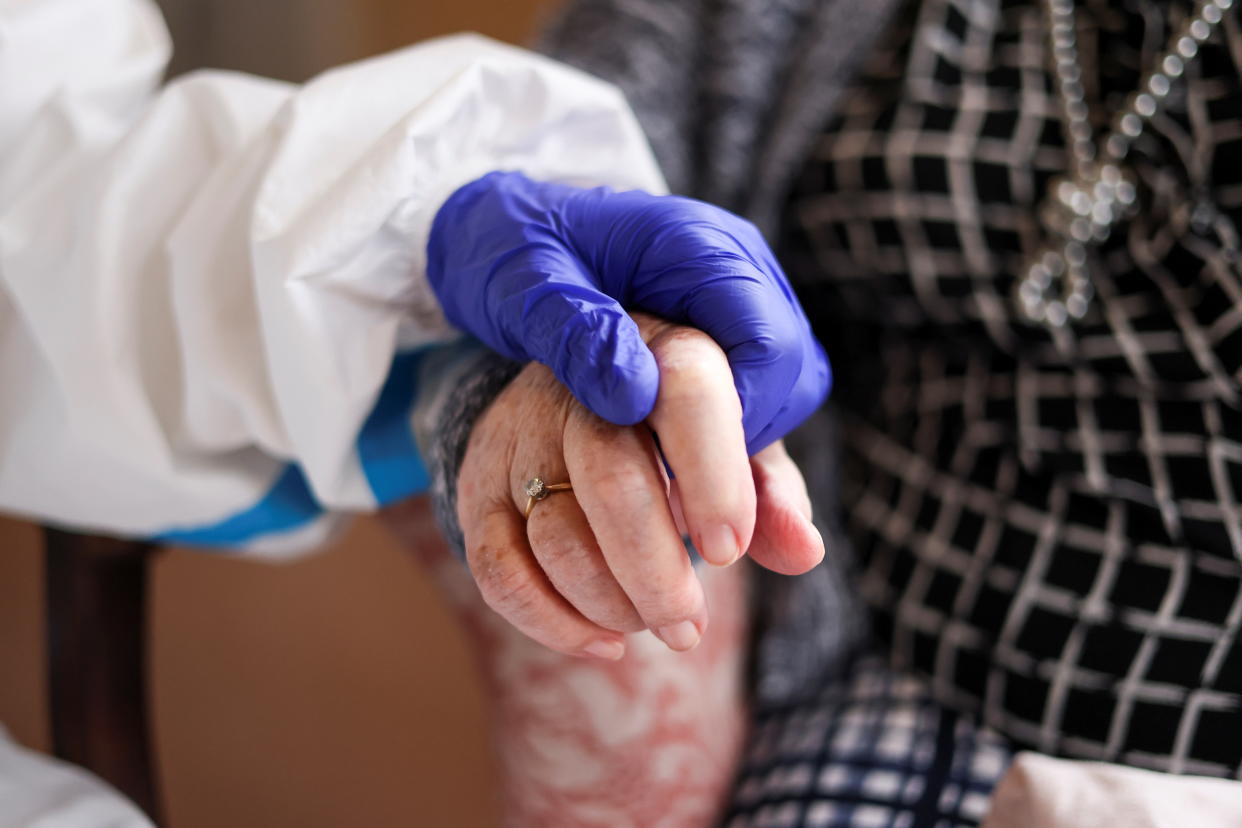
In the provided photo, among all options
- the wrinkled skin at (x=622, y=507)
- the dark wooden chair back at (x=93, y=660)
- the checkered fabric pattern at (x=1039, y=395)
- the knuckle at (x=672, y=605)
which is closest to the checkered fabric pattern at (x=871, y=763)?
the checkered fabric pattern at (x=1039, y=395)

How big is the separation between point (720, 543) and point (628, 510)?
0.03m

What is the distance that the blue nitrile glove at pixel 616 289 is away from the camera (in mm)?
289

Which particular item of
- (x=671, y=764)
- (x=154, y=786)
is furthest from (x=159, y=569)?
(x=671, y=764)

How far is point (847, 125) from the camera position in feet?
1.84

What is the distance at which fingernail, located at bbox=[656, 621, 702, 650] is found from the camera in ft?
0.95

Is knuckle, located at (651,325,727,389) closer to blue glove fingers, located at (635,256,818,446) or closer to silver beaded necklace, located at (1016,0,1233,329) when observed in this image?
blue glove fingers, located at (635,256,818,446)

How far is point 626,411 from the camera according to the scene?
277 mm

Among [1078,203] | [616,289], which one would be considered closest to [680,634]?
[616,289]

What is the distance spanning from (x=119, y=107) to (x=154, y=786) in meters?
0.38

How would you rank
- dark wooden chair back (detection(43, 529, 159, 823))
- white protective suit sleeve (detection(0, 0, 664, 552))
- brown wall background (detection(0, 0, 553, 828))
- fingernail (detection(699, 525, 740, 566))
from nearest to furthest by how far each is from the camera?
fingernail (detection(699, 525, 740, 566)) → white protective suit sleeve (detection(0, 0, 664, 552)) → dark wooden chair back (detection(43, 529, 159, 823)) → brown wall background (detection(0, 0, 553, 828))

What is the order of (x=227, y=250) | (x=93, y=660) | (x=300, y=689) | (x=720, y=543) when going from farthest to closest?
(x=300, y=689)
(x=93, y=660)
(x=227, y=250)
(x=720, y=543)

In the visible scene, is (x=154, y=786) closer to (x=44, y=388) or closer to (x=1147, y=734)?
(x=44, y=388)

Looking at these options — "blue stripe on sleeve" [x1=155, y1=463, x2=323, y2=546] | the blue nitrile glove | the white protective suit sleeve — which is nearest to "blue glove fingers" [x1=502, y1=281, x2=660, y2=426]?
the blue nitrile glove

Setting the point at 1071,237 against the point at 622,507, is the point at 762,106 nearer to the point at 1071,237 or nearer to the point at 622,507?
the point at 1071,237
